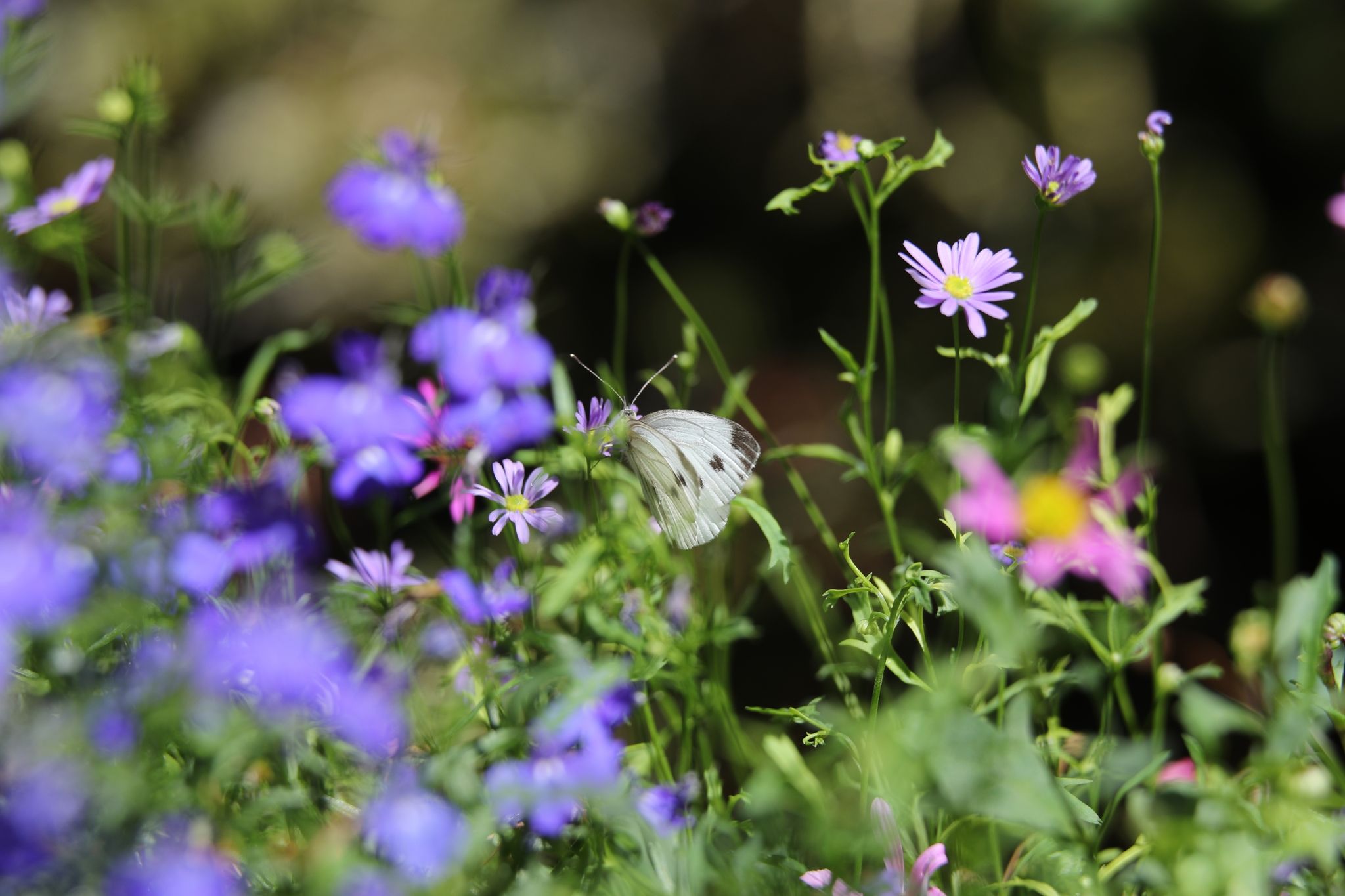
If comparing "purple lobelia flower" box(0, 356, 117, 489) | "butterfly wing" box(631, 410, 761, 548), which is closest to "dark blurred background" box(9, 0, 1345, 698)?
"butterfly wing" box(631, 410, 761, 548)

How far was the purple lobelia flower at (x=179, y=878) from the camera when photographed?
328 millimetres

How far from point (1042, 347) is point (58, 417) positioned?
421mm

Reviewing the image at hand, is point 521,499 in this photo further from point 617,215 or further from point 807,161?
point 807,161

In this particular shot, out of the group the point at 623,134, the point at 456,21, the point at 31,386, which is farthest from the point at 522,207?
the point at 31,386

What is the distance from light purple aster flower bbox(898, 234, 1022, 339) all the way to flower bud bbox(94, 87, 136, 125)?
415 mm

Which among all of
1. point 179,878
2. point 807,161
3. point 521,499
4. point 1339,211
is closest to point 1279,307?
point 1339,211

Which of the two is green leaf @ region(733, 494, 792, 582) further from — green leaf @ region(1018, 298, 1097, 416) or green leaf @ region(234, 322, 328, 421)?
green leaf @ region(234, 322, 328, 421)

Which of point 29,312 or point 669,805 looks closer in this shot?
point 669,805

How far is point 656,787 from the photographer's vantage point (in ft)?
1.50

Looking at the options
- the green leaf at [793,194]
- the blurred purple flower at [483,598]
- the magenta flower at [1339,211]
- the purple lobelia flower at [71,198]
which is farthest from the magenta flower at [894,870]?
the purple lobelia flower at [71,198]

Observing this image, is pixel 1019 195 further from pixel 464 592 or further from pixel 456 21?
pixel 464 592

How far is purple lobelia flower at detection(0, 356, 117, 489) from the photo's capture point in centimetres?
40

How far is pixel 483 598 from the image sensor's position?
460mm

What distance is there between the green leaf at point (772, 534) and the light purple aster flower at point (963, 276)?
12cm
